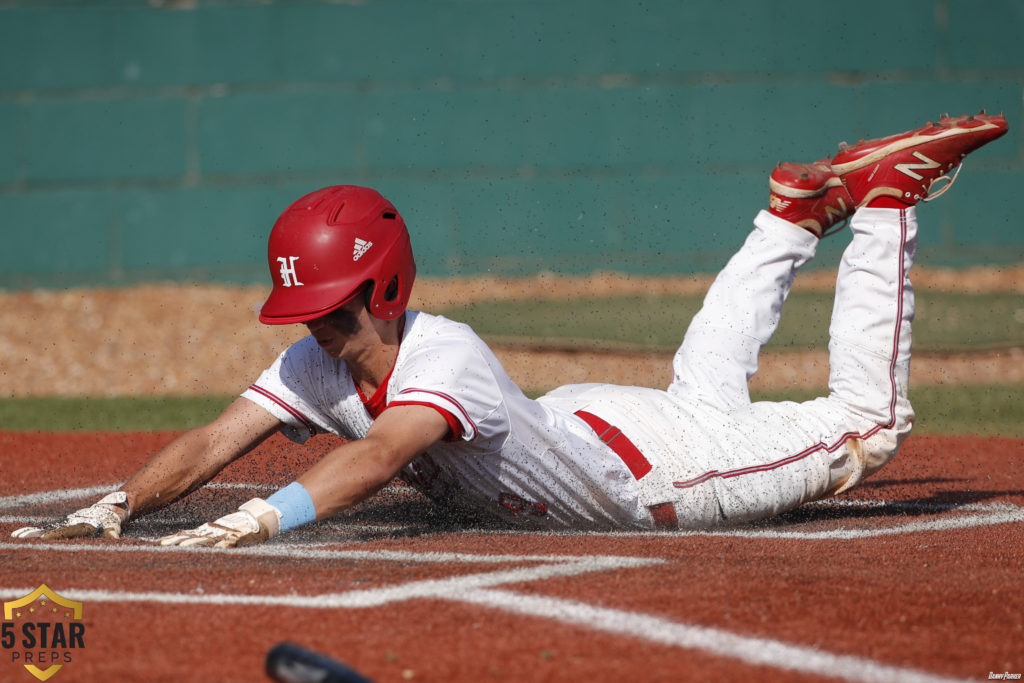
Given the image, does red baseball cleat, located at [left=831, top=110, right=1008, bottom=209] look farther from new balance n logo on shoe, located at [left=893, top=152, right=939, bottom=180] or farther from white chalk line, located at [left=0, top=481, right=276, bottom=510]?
white chalk line, located at [left=0, top=481, right=276, bottom=510]

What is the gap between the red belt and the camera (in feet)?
10.8

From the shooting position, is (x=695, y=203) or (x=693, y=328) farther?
(x=695, y=203)

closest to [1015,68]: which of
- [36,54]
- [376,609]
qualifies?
[36,54]

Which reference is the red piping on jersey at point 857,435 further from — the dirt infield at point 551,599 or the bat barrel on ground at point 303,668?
the bat barrel on ground at point 303,668

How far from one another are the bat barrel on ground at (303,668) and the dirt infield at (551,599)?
19 cm

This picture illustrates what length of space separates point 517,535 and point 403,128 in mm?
6540

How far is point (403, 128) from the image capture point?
936cm

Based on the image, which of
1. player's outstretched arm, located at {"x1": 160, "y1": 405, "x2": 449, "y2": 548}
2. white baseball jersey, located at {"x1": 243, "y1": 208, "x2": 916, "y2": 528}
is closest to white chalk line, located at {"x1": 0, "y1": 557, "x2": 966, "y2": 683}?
player's outstretched arm, located at {"x1": 160, "y1": 405, "x2": 449, "y2": 548}

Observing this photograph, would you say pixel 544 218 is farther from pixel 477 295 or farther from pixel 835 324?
pixel 835 324

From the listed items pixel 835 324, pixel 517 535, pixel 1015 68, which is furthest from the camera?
pixel 1015 68

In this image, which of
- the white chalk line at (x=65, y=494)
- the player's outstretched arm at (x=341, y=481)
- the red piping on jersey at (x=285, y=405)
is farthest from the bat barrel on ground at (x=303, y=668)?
the white chalk line at (x=65, y=494)

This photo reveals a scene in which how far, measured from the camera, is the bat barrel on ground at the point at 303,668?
1.68 meters

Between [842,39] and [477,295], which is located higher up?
[842,39]

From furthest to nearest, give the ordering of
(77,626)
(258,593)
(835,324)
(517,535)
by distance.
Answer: (835,324), (517,535), (258,593), (77,626)
